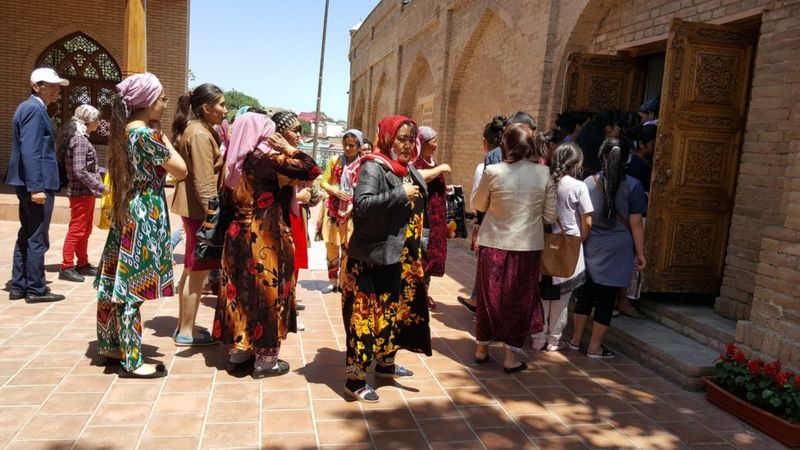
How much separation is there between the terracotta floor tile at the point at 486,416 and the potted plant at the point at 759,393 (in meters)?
1.51

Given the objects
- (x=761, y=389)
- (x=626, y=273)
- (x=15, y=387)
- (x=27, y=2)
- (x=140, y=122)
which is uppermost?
(x=27, y=2)

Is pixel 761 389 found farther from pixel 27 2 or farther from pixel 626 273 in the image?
pixel 27 2

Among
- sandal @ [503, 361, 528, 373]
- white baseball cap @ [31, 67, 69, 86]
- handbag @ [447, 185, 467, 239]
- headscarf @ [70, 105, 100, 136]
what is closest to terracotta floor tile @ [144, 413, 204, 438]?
sandal @ [503, 361, 528, 373]

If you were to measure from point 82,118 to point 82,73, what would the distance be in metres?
8.00

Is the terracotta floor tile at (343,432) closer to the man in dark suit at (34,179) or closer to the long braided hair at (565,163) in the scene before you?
the long braided hair at (565,163)

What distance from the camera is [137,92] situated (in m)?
3.55

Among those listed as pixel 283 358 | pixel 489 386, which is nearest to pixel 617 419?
pixel 489 386

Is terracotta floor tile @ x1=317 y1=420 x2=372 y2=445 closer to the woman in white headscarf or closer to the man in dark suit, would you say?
the man in dark suit


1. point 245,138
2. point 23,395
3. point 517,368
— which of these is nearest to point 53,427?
point 23,395

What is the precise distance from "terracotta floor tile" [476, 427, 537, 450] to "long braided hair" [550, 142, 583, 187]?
197cm

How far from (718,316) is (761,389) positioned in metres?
1.46

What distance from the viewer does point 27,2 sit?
1235cm

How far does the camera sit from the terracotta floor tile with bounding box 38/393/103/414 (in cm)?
327

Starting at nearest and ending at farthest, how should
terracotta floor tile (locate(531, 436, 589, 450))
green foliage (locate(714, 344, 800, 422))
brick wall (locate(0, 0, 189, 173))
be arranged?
terracotta floor tile (locate(531, 436, 589, 450)) < green foliage (locate(714, 344, 800, 422)) < brick wall (locate(0, 0, 189, 173))
